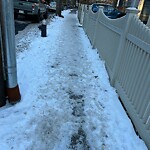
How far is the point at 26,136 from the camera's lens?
9.34 feet

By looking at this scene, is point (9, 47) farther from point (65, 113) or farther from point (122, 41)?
point (122, 41)

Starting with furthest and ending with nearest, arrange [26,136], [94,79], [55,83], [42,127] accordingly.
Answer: [94,79] → [55,83] → [42,127] → [26,136]

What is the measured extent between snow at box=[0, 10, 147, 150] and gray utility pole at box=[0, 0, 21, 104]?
0.25 m

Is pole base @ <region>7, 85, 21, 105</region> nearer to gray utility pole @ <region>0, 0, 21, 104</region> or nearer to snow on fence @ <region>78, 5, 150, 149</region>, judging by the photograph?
gray utility pole @ <region>0, 0, 21, 104</region>

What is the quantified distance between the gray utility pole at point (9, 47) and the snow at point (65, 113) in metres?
0.25

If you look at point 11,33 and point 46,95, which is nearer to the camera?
point 11,33

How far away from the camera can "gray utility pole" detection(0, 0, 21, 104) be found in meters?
2.99

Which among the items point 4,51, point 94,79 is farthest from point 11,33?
point 94,79

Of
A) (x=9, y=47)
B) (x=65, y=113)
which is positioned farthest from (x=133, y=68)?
(x=9, y=47)

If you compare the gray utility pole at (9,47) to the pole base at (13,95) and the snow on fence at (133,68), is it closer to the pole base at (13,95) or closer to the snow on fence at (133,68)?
the pole base at (13,95)

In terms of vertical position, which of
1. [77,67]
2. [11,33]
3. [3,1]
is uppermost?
[3,1]

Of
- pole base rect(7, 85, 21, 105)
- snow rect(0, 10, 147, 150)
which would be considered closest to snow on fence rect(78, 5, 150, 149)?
snow rect(0, 10, 147, 150)

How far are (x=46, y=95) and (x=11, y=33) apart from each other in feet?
4.67

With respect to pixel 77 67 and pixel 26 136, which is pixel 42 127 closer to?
pixel 26 136
